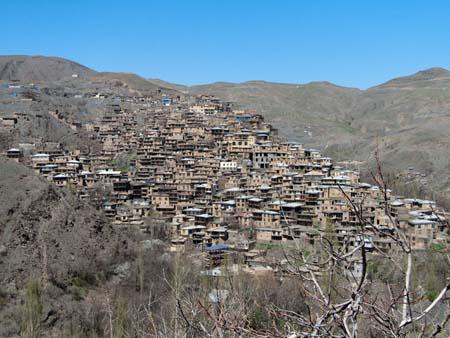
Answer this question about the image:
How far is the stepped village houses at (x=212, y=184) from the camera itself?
20.4 metres

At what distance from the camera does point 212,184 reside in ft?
84.7

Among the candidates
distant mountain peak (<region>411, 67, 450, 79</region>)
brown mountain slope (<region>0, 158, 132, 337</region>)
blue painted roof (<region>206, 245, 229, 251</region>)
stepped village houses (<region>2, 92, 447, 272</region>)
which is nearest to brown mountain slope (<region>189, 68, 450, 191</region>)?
distant mountain peak (<region>411, 67, 450, 79</region>)

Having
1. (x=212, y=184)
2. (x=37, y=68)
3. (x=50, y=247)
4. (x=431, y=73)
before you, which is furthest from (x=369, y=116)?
(x=50, y=247)

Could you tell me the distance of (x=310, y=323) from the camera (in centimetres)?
184

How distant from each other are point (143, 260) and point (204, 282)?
15.6 ft

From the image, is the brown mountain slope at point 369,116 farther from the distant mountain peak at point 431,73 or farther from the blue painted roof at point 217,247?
the blue painted roof at point 217,247

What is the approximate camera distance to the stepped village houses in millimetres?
20406

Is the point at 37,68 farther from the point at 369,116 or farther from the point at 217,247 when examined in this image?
the point at 217,247

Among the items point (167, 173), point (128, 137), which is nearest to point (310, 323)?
point (167, 173)

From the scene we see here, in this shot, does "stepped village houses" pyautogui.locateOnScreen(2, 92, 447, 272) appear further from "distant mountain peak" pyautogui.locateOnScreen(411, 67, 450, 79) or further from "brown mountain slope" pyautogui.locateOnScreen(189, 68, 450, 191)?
"distant mountain peak" pyautogui.locateOnScreen(411, 67, 450, 79)

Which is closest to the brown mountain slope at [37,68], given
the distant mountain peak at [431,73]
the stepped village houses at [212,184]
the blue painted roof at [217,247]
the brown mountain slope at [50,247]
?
the stepped village houses at [212,184]

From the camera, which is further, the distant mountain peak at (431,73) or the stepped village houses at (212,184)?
the distant mountain peak at (431,73)

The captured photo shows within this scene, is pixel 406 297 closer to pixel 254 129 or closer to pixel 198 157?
pixel 198 157

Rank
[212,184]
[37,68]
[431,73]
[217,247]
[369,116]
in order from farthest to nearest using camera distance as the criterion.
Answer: [431,73] < [37,68] < [369,116] < [212,184] < [217,247]
